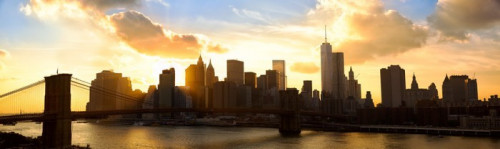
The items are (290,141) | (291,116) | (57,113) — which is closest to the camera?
(57,113)

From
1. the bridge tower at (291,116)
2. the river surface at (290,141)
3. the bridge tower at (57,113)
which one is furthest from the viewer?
the bridge tower at (291,116)

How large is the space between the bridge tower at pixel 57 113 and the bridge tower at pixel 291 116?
173 feet

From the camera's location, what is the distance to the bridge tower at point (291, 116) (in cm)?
9125

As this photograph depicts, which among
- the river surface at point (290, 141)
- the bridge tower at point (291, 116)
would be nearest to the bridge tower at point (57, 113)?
the river surface at point (290, 141)

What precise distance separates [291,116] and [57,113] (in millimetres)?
57733

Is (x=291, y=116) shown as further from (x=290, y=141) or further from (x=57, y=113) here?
(x=57, y=113)

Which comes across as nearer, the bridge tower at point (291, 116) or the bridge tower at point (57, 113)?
the bridge tower at point (57, 113)

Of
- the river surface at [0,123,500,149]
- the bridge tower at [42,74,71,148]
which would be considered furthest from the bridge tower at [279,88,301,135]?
the bridge tower at [42,74,71,148]

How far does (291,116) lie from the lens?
93.7 metres

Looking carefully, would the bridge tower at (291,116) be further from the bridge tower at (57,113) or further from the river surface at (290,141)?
the bridge tower at (57,113)

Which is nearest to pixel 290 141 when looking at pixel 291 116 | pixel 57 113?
pixel 291 116

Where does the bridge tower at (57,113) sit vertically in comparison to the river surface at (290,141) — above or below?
above

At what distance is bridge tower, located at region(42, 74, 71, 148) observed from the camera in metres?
44.2

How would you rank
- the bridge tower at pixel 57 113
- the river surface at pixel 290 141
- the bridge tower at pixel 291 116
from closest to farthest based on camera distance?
the bridge tower at pixel 57 113, the river surface at pixel 290 141, the bridge tower at pixel 291 116
